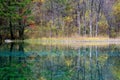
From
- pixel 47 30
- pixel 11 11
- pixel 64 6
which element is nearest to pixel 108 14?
pixel 64 6

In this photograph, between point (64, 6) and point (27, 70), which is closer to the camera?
point (27, 70)

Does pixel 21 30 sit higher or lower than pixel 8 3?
lower

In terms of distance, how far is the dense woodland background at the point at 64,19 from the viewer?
114ft

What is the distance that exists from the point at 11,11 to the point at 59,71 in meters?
22.4

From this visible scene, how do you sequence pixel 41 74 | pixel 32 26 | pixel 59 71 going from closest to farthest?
pixel 41 74 < pixel 59 71 < pixel 32 26

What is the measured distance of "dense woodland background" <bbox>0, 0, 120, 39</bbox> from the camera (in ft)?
114

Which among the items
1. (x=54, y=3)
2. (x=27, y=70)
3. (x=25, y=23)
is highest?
(x=54, y=3)

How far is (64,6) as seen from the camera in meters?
41.0

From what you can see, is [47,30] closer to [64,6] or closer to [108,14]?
[64,6]

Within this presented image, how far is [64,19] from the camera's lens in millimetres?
42156

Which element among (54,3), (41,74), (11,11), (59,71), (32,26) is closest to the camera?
(41,74)

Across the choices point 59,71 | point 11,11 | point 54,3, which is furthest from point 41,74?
point 54,3

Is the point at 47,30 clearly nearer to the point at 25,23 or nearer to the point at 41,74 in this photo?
the point at 25,23

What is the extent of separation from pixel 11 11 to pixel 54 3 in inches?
365
